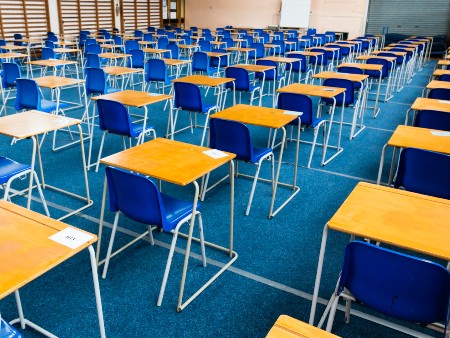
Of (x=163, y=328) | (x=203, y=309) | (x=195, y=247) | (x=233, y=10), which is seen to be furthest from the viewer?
(x=233, y=10)

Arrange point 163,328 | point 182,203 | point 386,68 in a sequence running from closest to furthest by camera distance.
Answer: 1. point 163,328
2. point 182,203
3. point 386,68

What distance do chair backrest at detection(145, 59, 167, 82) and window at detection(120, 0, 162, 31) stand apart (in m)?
11.7

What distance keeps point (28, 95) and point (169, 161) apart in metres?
3.03

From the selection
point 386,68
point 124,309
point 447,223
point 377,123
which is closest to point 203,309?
point 124,309

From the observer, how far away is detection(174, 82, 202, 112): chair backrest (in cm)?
511

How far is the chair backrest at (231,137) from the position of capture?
3527 mm

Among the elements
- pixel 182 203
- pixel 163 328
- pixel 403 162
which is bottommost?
pixel 163 328

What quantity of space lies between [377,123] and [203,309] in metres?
5.44

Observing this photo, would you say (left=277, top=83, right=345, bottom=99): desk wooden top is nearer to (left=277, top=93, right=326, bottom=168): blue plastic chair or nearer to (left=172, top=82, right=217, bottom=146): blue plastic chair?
(left=277, top=93, right=326, bottom=168): blue plastic chair

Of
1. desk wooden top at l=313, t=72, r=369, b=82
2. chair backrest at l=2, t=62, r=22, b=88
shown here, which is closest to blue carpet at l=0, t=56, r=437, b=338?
desk wooden top at l=313, t=72, r=369, b=82

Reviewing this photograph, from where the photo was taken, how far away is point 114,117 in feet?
13.7

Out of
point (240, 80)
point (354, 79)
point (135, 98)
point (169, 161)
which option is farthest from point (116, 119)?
point (354, 79)

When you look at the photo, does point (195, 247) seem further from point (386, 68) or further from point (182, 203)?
point (386, 68)

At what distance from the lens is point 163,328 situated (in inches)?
96.6
